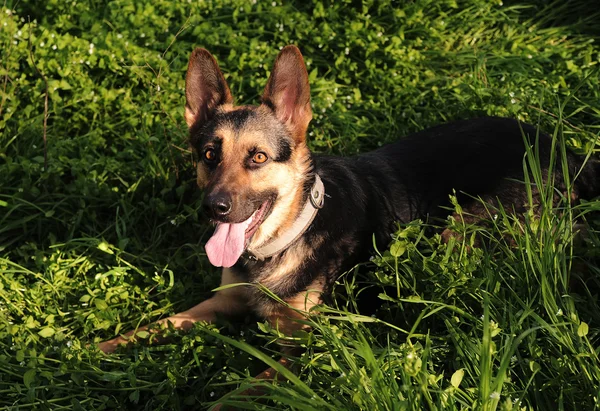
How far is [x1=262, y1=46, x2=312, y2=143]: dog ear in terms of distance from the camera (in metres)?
4.03

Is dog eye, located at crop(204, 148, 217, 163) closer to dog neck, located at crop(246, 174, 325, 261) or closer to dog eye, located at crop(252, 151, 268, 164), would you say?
dog eye, located at crop(252, 151, 268, 164)

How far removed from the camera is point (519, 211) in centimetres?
437

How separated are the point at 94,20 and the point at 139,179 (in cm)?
182

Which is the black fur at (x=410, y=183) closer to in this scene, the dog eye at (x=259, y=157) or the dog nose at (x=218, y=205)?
the dog eye at (x=259, y=157)

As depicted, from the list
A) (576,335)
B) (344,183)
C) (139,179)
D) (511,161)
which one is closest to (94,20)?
(139,179)

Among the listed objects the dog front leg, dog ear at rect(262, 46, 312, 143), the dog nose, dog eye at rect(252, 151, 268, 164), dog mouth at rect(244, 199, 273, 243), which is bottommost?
the dog front leg

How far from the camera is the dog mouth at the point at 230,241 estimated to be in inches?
154

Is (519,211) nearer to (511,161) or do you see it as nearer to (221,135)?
(511,161)

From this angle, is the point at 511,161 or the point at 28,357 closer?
the point at 28,357

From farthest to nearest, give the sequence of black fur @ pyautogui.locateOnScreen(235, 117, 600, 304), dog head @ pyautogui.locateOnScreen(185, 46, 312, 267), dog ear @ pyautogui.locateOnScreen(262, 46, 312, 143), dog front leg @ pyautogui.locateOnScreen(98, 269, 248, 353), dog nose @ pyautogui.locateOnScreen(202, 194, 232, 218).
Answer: dog front leg @ pyautogui.locateOnScreen(98, 269, 248, 353), black fur @ pyautogui.locateOnScreen(235, 117, 600, 304), dog ear @ pyautogui.locateOnScreen(262, 46, 312, 143), dog head @ pyautogui.locateOnScreen(185, 46, 312, 267), dog nose @ pyautogui.locateOnScreen(202, 194, 232, 218)

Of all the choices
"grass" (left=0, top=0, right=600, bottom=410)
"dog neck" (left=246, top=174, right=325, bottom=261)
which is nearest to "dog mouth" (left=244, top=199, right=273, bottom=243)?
"dog neck" (left=246, top=174, right=325, bottom=261)

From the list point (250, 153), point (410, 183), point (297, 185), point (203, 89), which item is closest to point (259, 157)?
point (250, 153)

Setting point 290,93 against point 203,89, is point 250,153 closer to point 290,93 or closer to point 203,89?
point 290,93

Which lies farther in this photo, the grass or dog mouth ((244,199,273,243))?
dog mouth ((244,199,273,243))
